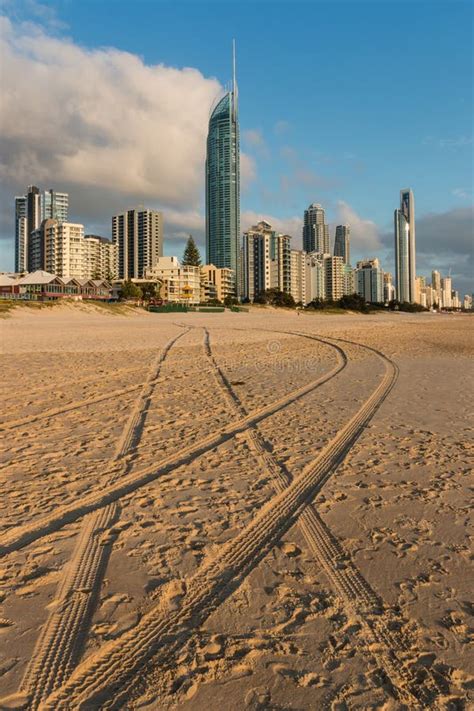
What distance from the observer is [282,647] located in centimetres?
264

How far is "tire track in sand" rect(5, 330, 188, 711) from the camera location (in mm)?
2395

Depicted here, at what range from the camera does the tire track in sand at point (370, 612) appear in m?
2.35

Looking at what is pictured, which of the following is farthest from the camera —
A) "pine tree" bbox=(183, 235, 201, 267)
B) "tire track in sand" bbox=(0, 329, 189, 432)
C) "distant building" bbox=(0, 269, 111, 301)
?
"pine tree" bbox=(183, 235, 201, 267)

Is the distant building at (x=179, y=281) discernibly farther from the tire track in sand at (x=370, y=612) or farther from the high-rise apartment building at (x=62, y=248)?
the tire track in sand at (x=370, y=612)

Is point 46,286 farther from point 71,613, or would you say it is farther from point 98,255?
point 71,613

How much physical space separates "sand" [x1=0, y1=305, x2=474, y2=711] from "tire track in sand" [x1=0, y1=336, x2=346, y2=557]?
0.03 meters

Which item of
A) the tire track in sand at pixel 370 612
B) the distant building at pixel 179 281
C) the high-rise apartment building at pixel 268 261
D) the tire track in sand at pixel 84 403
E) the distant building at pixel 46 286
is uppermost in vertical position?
the high-rise apartment building at pixel 268 261

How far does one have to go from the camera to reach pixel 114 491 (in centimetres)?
482

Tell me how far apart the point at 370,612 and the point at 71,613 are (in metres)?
1.87

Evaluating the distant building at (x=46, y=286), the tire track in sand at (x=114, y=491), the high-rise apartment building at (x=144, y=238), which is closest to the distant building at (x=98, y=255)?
the high-rise apartment building at (x=144, y=238)

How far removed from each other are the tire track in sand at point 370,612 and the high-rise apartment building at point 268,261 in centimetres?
17631

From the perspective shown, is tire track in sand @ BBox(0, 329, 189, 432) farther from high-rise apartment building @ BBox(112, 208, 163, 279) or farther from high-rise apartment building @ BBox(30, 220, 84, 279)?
high-rise apartment building @ BBox(112, 208, 163, 279)

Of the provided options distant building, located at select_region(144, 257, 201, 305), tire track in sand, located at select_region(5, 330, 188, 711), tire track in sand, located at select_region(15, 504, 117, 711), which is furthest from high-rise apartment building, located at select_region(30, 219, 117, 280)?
tire track in sand, located at select_region(15, 504, 117, 711)

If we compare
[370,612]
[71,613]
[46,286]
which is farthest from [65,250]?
[370,612]
